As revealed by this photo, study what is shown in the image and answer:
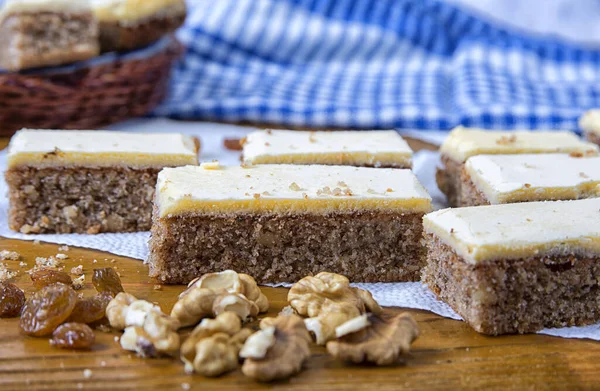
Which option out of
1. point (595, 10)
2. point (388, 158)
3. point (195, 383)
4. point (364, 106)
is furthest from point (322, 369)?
point (595, 10)

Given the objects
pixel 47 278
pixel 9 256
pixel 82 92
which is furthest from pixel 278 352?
pixel 82 92

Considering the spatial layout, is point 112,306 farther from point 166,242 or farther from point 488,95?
point 488,95

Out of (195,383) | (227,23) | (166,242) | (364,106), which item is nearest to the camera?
(195,383)

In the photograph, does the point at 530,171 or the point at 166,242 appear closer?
the point at 166,242

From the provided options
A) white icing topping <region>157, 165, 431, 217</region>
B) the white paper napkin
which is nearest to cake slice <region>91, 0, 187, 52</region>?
the white paper napkin

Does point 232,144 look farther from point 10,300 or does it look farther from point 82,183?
point 10,300

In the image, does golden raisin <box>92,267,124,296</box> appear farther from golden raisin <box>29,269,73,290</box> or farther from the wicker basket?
the wicker basket

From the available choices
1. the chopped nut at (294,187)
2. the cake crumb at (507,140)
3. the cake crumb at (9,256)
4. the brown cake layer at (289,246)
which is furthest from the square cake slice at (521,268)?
the cake crumb at (9,256)

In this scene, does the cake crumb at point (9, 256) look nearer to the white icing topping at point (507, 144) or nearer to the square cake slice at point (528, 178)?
the square cake slice at point (528, 178)
